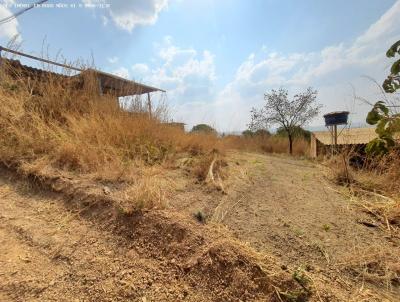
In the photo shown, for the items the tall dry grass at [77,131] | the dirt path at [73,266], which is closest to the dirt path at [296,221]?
the dirt path at [73,266]

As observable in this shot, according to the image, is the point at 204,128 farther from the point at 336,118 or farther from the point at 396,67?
the point at 396,67

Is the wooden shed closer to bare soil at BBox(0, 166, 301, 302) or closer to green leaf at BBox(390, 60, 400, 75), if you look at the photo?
bare soil at BBox(0, 166, 301, 302)

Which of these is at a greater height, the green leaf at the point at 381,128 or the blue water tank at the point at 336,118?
the blue water tank at the point at 336,118

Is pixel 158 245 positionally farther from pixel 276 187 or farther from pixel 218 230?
pixel 276 187

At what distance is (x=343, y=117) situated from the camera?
548 centimetres

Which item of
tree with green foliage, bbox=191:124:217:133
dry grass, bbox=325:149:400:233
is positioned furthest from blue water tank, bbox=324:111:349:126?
tree with green foliage, bbox=191:124:217:133

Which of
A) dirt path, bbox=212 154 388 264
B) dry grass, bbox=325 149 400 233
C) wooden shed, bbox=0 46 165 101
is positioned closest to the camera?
dirt path, bbox=212 154 388 264

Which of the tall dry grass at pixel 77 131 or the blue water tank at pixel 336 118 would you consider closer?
the tall dry grass at pixel 77 131

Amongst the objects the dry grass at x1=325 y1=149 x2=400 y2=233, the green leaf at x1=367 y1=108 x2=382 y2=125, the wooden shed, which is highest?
the wooden shed

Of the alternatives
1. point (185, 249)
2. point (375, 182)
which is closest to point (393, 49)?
point (185, 249)

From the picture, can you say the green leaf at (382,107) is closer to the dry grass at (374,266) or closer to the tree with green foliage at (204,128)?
the dry grass at (374,266)

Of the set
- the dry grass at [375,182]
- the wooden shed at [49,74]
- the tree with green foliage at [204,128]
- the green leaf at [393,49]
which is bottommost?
the dry grass at [375,182]

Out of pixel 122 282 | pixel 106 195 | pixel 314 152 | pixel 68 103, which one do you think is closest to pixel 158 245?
pixel 122 282

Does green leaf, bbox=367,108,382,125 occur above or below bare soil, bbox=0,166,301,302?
above
